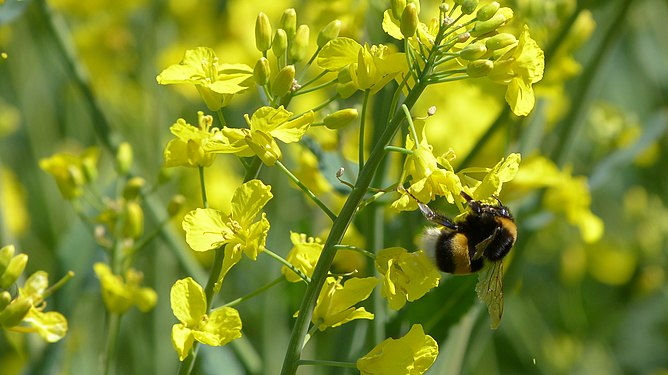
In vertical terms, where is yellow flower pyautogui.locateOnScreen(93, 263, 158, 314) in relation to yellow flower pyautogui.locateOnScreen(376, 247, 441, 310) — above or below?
below

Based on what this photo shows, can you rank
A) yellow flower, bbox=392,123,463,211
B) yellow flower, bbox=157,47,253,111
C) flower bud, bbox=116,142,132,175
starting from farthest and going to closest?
flower bud, bbox=116,142,132,175, yellow flower, bbox=157,47,253,111, yellow flower, bbox=392,123,463,211

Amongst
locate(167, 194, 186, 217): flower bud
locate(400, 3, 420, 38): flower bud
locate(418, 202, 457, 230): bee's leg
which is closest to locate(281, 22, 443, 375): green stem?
locate(400, 3, 420, 38): flower bud

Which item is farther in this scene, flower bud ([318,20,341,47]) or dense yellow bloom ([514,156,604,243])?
dense yellow bloom ([514,156,604,243])

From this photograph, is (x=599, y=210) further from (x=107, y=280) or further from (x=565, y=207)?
(x=107, y=280)


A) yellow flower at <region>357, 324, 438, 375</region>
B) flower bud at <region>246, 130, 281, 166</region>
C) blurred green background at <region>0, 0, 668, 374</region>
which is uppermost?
flower bud at <region>246, 130, 281, 166</region>

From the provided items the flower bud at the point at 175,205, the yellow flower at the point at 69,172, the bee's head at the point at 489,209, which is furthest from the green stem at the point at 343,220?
the yellow flower at the point at 69,172

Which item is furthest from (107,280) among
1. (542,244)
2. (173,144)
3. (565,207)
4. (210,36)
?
(210,36)

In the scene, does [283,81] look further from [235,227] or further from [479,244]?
[479,244]

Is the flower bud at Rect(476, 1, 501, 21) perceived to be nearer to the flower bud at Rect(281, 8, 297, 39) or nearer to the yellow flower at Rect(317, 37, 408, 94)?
the yellow flower at Rect(317, 37, 408, 94)
